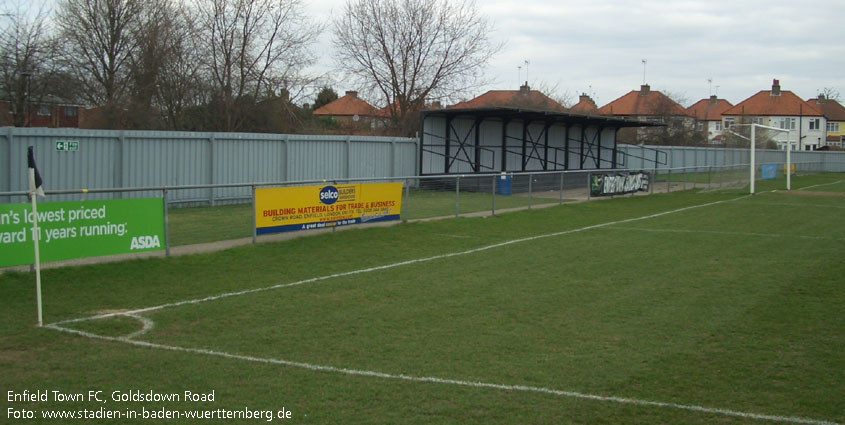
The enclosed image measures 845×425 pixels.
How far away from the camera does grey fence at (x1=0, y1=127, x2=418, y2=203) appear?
19.3 m

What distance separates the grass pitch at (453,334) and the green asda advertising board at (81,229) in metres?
0.34

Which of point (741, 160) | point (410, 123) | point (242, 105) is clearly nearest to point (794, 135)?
point (741, 160)

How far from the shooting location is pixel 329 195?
52.9 ft

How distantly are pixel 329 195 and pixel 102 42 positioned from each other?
68.5ft

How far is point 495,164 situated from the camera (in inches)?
1449

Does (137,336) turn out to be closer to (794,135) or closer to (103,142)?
(103,142)

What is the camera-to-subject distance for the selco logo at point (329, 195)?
1594cm

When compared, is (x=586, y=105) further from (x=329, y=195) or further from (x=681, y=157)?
(x=329, y=195)

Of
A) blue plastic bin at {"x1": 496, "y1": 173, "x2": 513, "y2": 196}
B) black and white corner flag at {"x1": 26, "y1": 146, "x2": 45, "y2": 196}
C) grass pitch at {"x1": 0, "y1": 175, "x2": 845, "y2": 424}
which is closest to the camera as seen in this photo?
grass pitch at {"x1": 0, "y1": 175, "x2": 845, "y2": 424}

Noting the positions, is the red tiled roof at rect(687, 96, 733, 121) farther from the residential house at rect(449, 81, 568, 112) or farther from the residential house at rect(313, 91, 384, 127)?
the residential house at rect(313, 91, 384, 127)

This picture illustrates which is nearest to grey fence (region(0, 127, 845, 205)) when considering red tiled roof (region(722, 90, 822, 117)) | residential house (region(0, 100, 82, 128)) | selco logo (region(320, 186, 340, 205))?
selco logo (region(320, 186, 340, 205))

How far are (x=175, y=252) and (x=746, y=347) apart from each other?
9.51m

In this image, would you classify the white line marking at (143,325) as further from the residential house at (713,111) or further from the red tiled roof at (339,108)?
the residential house at (713,111)

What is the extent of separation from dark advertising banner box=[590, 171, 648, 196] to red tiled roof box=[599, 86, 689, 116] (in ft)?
150
